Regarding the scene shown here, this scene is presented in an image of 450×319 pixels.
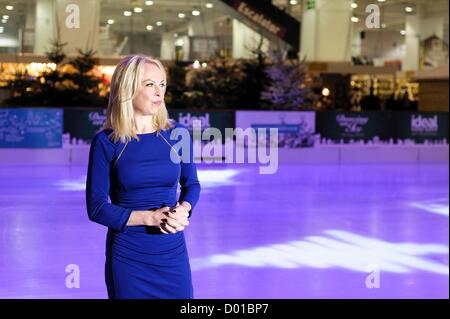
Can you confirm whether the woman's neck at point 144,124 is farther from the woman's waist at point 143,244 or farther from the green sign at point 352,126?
the green sign at point 352,126

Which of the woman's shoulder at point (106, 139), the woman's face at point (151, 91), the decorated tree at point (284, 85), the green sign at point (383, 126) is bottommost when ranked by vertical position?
the green sign at point (383, 126)

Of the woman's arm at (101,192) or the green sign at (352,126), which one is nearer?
the woman's arm at (101,192)

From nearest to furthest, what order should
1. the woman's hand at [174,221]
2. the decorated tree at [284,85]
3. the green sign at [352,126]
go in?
the woman's hand at [174,221] → the green sign at [352,126] → the decorated tree at [284,85]

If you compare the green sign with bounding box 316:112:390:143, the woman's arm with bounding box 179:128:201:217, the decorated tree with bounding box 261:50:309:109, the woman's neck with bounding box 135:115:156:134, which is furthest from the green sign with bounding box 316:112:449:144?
the woman's neck with bounding box 135:115:156:134

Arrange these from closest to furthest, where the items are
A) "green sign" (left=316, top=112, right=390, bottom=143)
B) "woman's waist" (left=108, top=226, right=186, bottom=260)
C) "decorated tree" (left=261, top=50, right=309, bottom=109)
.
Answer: "woman's waist" (left=108, top=226, right=186, bottom=260) → "green sign" (left=316, top=112, right=390, bottom=143) → "decorated tree" (left=261, top=50, right=309, bottom=109)

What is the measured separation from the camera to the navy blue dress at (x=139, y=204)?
2348 millimetres

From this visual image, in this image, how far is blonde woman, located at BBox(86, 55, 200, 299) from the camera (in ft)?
A: 7.62

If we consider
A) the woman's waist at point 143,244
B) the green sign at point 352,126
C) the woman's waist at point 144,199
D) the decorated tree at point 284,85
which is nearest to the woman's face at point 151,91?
the woman's waist at point 144,199

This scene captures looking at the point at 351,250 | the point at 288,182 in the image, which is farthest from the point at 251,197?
the point at 351,250

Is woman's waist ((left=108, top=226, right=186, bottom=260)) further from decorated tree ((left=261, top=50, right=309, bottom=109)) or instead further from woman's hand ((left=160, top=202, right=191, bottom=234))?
decorated tree ((left=261, top=50, right=309, bottom=109))

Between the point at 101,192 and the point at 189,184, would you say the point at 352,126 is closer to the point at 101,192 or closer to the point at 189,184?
the point at 189,184

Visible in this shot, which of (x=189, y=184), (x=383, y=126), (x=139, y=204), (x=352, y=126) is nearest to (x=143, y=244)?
(x=139, y=204)

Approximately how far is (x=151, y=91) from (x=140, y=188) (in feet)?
0.91
